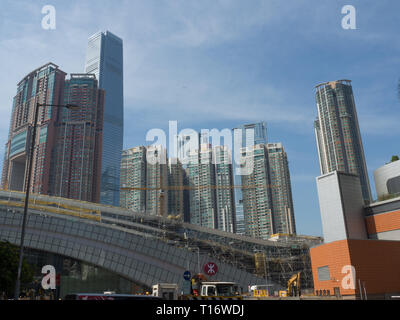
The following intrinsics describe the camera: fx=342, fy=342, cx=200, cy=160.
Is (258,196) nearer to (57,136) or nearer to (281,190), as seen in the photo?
(281,190)

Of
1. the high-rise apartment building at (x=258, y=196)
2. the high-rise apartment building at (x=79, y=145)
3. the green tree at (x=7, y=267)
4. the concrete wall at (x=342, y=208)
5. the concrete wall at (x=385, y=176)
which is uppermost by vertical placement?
the high-rise apartment building at (x=79, y=145)

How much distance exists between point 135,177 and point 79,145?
3129cm

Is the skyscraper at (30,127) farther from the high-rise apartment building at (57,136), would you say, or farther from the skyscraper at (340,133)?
the skyscraper at (340,133)

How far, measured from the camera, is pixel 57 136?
166 metres

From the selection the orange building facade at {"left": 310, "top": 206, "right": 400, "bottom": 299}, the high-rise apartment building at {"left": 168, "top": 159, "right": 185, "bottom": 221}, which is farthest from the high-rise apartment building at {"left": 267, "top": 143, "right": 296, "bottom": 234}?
the orange building facade at {"left": 310, "top": 206, "right": 400, "bottom": 299}

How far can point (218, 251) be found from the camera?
81.3 meters

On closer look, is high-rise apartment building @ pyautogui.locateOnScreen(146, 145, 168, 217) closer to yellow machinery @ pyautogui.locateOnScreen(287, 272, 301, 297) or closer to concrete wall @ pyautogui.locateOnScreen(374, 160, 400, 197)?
concrete wall @ pyautogui.locateOnScreen(374, 160, 400, 197)

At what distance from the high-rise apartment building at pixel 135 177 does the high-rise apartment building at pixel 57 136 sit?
14109 millimetres

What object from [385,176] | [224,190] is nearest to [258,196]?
[224,190]

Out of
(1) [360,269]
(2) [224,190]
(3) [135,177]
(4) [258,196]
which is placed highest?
(3) [135,177]

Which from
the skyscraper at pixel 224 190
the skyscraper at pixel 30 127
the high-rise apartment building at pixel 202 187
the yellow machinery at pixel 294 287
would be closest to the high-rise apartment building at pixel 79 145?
the skyscraper at pixel 30 127

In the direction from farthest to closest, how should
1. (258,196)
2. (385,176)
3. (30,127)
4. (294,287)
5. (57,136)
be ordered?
(30,127) < (57,136) < (258,196) < (385,176) < (294,287)

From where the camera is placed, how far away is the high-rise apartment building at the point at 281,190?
5497 inches

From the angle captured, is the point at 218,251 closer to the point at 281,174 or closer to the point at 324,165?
the point at 281,174
